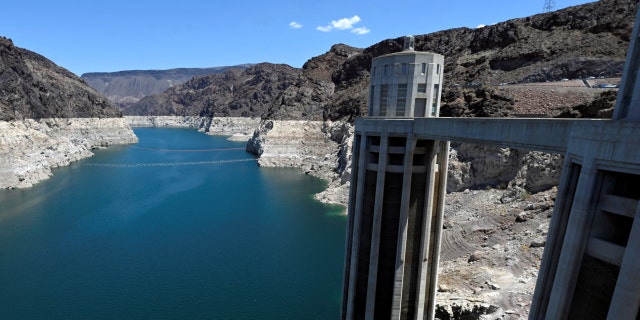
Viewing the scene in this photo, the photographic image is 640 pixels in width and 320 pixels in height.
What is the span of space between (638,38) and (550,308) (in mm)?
5508

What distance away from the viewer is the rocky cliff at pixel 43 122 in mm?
54441

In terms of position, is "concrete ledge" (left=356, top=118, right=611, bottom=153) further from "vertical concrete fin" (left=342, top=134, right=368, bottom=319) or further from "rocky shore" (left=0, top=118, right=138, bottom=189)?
"rocky shore" (left=0, top=118, right=138, bottom=189)

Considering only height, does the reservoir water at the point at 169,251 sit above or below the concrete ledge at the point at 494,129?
below

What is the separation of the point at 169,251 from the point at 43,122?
7968cm

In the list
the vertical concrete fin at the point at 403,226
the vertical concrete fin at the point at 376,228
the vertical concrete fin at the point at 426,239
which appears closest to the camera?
the vertical concrete fin at the point at 403,226

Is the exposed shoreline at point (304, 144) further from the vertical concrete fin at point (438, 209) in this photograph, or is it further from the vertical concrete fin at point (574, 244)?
the vertical concrete fin at point (574, 244)

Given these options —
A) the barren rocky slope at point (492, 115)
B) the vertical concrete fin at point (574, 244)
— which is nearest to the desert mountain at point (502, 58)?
the barren rocky slope at point (492, 115)

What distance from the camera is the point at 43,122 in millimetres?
85188

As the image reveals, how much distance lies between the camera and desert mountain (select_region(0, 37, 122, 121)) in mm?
71375

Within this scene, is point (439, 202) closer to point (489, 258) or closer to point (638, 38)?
point (638, 38)

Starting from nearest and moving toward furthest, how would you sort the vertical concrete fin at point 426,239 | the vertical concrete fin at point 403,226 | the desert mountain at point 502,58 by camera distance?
the vertical concrete fin at point 403,226, the vertical concrete fin at point 426,239, the desert mountain at point 502,58

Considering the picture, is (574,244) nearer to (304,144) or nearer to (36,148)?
(304,144)

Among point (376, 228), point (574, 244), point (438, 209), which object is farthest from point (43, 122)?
point (574, 244)

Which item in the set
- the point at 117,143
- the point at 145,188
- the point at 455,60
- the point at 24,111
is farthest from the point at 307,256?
the point at 117,143
